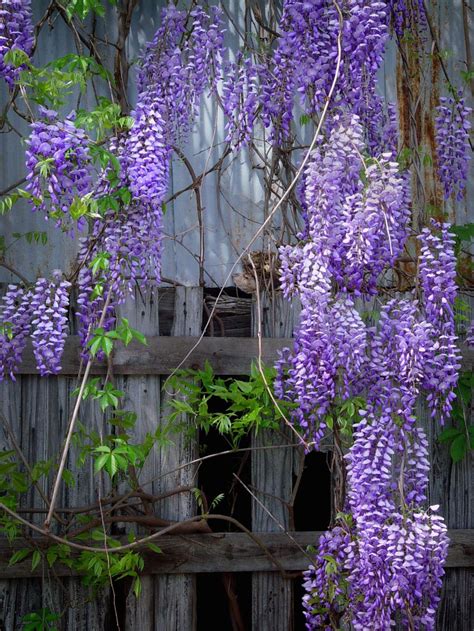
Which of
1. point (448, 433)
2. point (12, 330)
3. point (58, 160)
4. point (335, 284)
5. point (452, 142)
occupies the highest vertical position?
point (452, 142)

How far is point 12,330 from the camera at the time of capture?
3857mm

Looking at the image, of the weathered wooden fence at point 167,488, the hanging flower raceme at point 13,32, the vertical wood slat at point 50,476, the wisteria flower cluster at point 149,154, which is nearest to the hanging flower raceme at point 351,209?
the wisteria flower cluster at point 149,154

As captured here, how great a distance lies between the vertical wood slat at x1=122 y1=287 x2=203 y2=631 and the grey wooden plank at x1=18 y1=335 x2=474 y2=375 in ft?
0.18

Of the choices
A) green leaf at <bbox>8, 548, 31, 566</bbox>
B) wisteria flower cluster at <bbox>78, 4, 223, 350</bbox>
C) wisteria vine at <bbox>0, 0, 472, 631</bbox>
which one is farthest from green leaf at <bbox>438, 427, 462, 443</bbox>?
green leaf at <bbox>8, 548, 31, 566</bbox>

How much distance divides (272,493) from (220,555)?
340 millimetres

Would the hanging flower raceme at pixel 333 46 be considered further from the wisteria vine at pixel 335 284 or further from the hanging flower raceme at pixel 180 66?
the hanging flower raceme at pixel 180 66

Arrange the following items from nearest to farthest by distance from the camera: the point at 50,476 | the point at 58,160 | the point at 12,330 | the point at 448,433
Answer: the point at 58,160 < the point at 12,330 < the point at 50,476 < the point at 448,433

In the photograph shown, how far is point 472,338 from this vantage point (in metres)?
4.27

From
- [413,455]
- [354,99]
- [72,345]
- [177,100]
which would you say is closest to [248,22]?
[177,100]

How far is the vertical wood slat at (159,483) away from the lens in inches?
161

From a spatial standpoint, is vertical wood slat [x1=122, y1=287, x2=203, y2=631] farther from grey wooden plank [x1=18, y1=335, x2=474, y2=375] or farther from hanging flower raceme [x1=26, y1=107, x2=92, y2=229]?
hanging flower raceme [x1=26, y1=107, x2=92, y2=229]

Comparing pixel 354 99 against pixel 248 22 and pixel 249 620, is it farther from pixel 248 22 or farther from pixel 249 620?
pixel 249 620

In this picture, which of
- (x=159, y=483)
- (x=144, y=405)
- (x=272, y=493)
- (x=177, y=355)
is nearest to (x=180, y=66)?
(x=177, y=355)

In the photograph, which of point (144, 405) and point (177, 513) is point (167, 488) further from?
point (144, 405)
